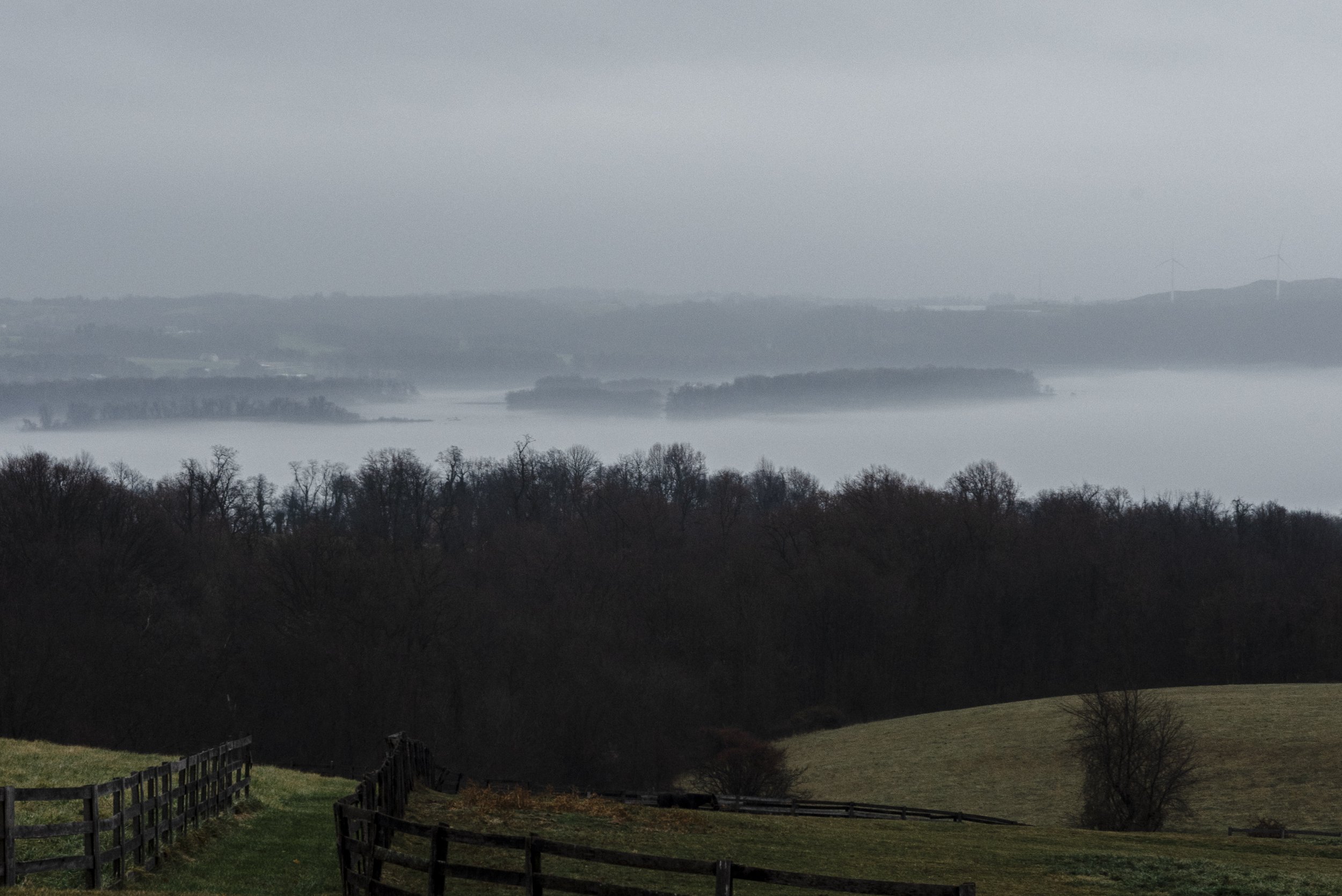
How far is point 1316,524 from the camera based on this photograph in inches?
5271

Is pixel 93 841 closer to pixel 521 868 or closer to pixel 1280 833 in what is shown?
pixel 521 868

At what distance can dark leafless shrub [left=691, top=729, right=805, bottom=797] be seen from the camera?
57000 mm

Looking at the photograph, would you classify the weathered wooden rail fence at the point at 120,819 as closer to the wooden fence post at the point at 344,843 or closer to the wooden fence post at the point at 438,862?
the wooden fence post at the point at 344,843

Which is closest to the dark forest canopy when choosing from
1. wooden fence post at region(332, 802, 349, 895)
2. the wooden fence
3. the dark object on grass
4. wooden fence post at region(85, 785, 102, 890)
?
the wooden fence

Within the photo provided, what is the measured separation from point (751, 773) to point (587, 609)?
1852 inches

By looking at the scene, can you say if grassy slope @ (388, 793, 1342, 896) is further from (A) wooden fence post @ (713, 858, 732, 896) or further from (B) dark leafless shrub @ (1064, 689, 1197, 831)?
(B) dark leafless shrub @ (1064, 689, 1197, 831)

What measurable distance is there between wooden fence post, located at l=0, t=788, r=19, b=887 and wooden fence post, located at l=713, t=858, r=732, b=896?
8958 millimetres

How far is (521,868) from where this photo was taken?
1986 centimetres

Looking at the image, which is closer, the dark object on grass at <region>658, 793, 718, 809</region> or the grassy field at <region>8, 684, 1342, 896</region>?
the grassy field at <region>8, 684, 1342, 896</region>

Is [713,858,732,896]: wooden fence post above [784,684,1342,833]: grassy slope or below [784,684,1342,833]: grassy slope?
above

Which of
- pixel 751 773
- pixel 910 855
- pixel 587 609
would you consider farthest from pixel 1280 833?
pixel 587 609

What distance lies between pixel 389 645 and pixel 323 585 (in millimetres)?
7718

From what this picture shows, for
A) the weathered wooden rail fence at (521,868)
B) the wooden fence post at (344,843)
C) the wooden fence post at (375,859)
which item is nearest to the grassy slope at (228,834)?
the weathered wooden rail fence at (521,868)

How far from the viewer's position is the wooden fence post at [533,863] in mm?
12891
